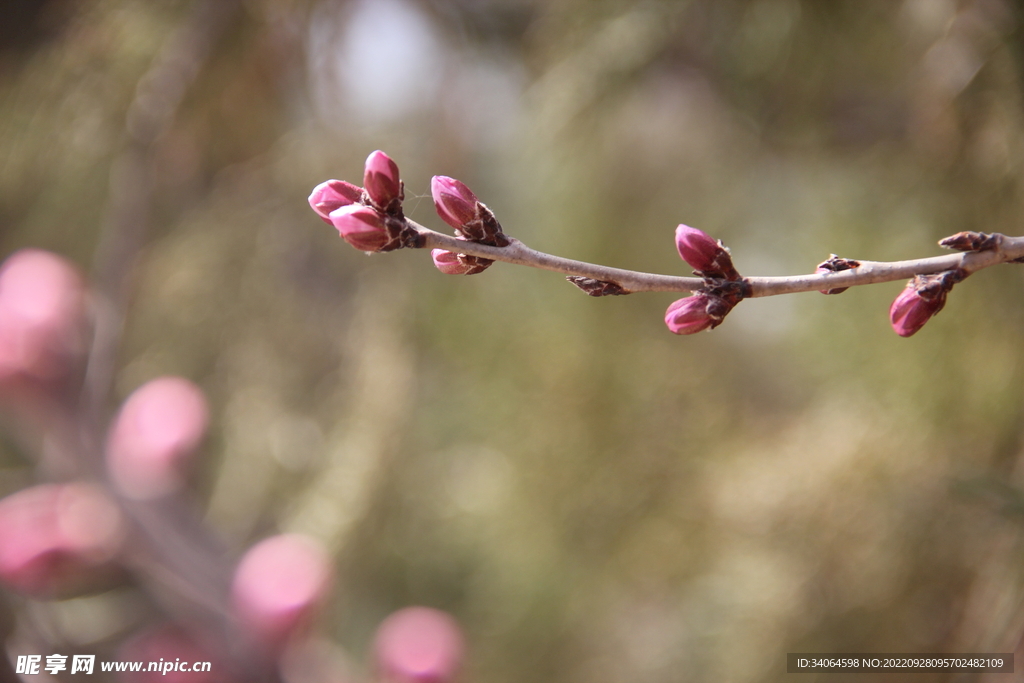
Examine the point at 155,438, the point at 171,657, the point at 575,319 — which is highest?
the point at 575,319

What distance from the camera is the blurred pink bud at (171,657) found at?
0.47m

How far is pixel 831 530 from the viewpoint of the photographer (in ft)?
1.37

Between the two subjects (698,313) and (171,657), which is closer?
(698,313)

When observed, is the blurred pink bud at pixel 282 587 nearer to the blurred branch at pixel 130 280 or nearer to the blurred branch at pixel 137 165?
the blurred branch at pixel 130 280

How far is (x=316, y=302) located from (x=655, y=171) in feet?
1.55

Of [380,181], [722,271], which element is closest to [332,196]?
[380,181]

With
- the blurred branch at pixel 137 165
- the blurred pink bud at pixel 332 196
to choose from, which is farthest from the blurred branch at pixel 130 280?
the blurred pink bud at pixel 332 196

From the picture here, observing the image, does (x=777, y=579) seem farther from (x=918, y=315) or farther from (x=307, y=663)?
(x=307, y=663)

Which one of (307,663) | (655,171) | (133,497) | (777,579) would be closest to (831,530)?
(777,579)

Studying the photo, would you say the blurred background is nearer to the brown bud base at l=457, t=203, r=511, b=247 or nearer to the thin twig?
the thin twig

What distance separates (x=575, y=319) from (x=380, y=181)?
42 centimetres

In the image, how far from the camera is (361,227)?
0.54 ft

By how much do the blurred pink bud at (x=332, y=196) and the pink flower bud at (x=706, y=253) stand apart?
105mm

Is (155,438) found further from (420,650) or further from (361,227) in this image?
(361,227)
